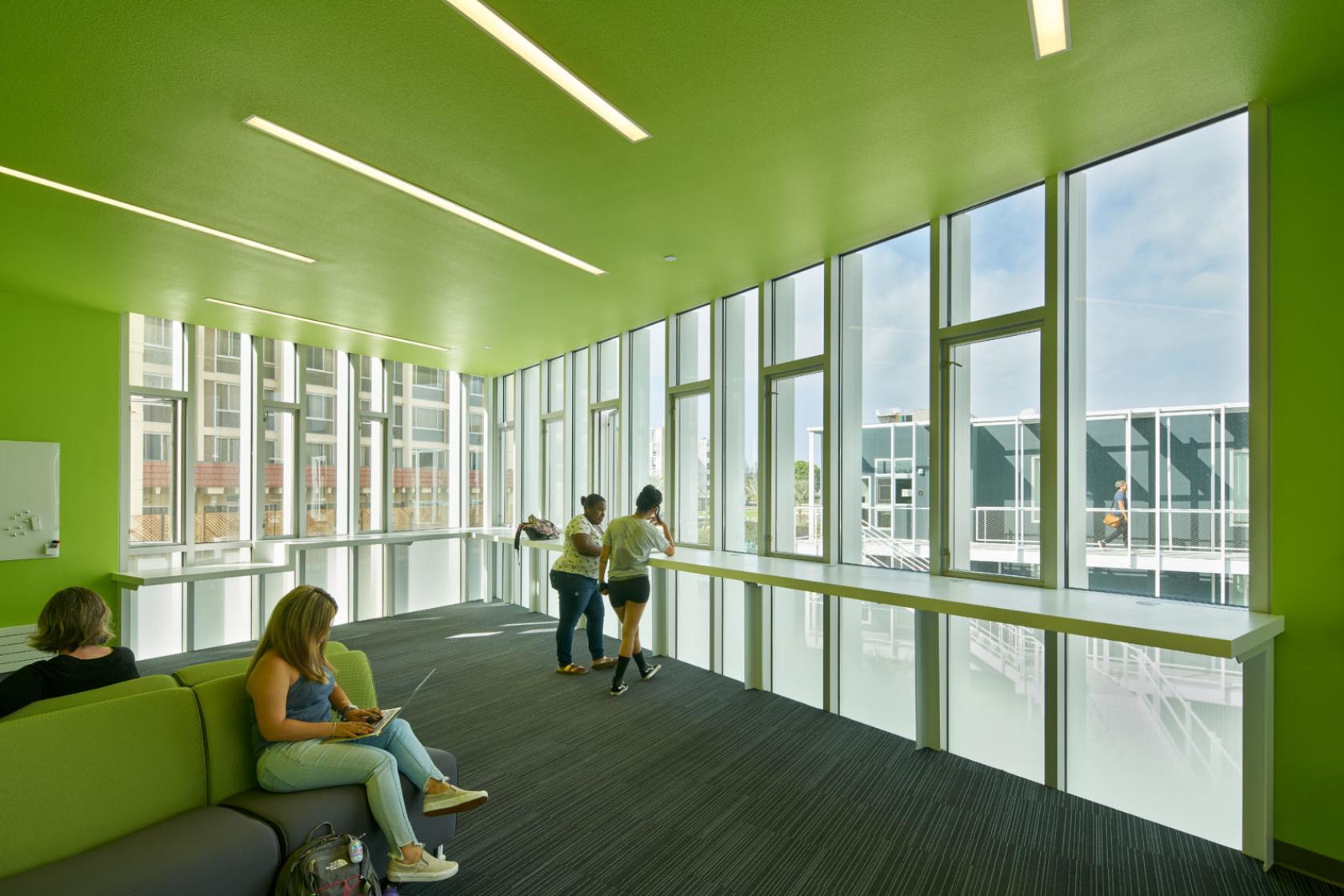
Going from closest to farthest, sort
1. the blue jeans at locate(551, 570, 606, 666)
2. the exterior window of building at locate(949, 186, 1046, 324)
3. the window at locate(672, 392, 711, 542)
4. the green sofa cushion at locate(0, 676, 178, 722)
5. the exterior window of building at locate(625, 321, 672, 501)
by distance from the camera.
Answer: the green sofa cushion at locate(0, 676, 178, 722) → the exterior window of building at locate(949, 186, 1046, 324) → the blue jeans at locate(551, 570, 606, 666) → the window at locate(672, 392, 711, 542) → the exterior window of building at locate(625, 321, 672, 501)

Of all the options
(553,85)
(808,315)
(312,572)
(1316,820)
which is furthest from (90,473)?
(1316,820)

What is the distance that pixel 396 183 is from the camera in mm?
3439

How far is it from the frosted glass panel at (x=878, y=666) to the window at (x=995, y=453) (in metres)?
0.62

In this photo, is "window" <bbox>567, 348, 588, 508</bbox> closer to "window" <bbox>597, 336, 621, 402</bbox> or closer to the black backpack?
"window" <bbox>597, 336, 621, 402</bbox>

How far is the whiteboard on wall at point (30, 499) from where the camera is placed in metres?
5.37

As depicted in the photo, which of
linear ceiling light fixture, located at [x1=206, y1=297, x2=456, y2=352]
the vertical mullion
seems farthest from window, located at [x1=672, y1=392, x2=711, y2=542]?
the vertical mullion

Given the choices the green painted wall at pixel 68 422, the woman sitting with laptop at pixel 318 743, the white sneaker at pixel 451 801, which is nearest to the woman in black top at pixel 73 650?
the woman sitting with laptop at pixel 318 743

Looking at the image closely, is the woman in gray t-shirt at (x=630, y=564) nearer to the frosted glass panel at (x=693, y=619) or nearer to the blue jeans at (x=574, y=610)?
the blue jeans at (x=574, y=610)

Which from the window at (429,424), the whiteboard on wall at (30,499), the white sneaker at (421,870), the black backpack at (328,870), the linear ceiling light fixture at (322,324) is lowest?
the white sneaker at (421,870)

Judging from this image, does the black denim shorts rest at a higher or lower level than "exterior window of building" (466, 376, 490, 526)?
lower

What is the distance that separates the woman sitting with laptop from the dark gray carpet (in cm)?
29

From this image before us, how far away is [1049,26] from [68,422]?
25.1 ft

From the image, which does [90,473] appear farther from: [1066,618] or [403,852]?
[1066,618]

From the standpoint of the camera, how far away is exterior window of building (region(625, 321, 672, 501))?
6461mm
